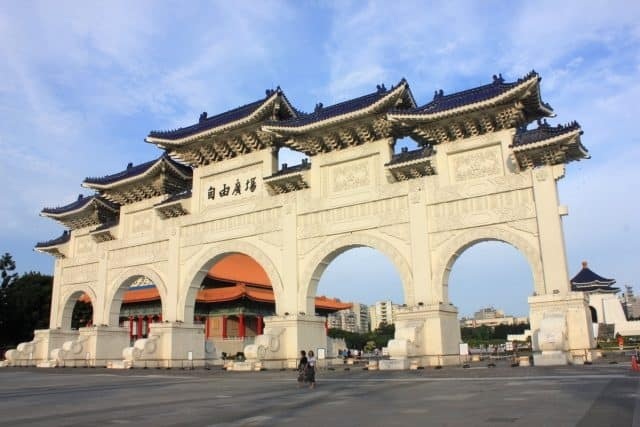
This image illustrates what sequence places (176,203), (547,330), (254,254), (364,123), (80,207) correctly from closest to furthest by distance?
(547,330), (364,123), (254,254), (176,203), (80,207)

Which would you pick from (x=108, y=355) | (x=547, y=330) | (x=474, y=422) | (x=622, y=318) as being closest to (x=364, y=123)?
(x=547, y=330)

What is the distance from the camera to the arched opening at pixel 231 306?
35219 millimetres

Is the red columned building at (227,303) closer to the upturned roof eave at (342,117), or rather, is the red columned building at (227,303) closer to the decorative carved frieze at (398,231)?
the upturned roof eave at (342,117)

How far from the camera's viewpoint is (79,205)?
30.1 meters

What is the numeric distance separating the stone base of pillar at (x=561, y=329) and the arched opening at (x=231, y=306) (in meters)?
21.2

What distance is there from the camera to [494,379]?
1247 cm

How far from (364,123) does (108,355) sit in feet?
57.3

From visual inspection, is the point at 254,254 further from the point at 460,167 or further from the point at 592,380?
the point at 592,380

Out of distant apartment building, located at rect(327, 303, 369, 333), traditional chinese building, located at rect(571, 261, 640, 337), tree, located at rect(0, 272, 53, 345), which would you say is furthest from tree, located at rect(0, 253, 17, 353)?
distant apartment building, located at rect(327, 303, 369, 333)

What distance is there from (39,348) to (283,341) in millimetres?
16656

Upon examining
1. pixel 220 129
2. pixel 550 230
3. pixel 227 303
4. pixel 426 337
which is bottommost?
pixel 426 337

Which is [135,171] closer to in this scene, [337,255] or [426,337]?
[337,255]

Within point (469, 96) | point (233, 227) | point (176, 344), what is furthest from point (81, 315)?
point (469, 96)

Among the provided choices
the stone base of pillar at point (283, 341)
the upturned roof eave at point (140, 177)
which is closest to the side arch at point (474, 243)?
the stone base of pillar at point (283, 341)
